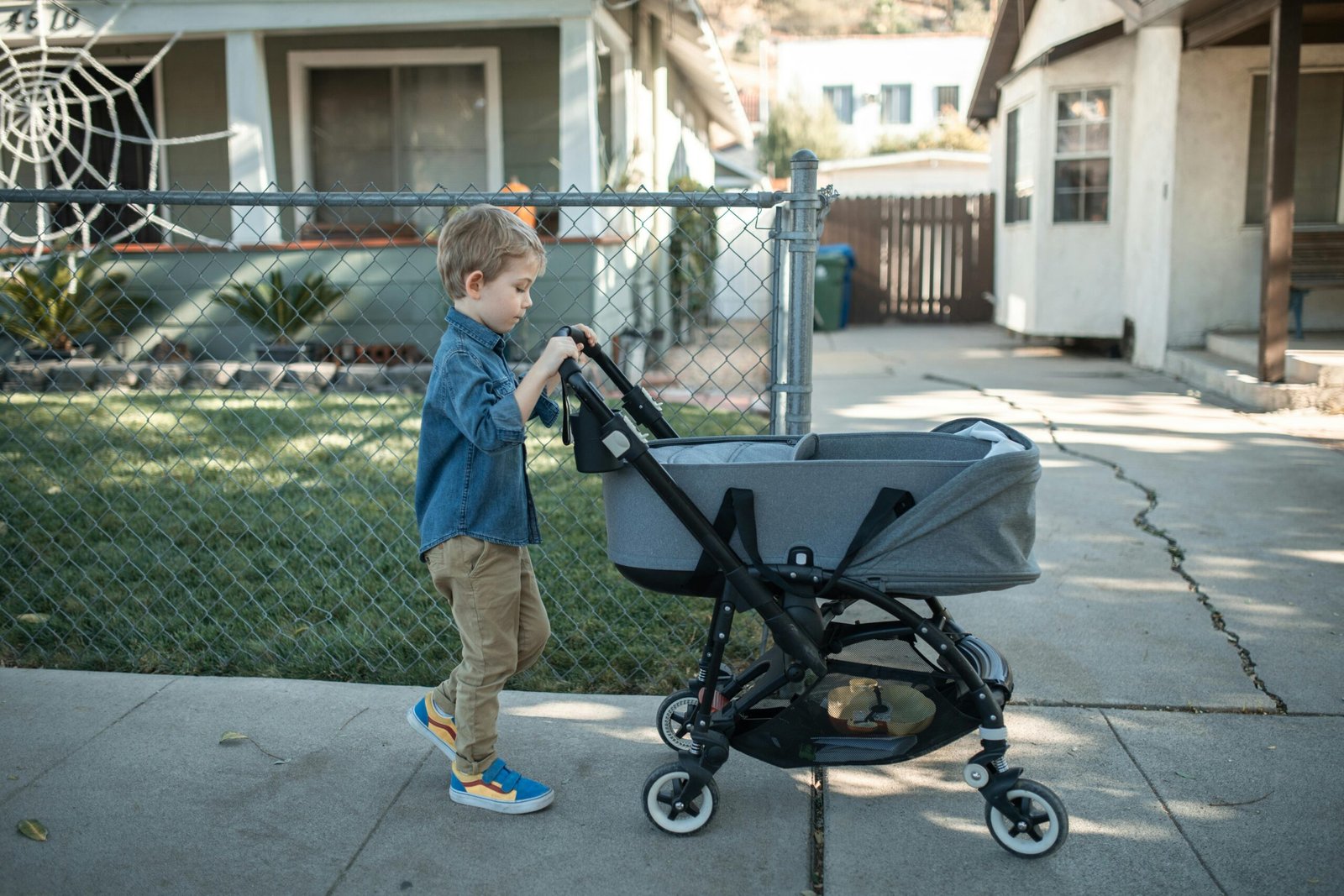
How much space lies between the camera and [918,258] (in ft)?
62.0

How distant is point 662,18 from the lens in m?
13.5

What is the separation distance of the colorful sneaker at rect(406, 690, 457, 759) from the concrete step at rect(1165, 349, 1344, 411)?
737 cm

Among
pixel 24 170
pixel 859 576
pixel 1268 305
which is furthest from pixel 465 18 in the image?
pixel 859 576

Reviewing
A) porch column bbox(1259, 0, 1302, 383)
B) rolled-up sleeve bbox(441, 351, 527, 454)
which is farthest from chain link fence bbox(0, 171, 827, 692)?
porch column bbox(1259, 0, 1302, 383)

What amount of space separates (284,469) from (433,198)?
3.40 meters

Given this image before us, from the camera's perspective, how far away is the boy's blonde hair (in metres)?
2.71

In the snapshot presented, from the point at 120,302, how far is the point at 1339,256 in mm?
11117

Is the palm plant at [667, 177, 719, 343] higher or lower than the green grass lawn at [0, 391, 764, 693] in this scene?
higher

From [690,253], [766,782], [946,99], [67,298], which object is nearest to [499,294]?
[766,782]

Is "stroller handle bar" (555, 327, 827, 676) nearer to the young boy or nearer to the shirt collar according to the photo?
the young boy

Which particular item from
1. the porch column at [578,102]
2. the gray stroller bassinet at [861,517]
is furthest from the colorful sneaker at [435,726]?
the porch column at [578,102]

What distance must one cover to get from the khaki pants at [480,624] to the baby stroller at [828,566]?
299mm

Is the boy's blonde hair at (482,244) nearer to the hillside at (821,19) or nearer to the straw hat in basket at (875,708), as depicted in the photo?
the straw hat in basket at (875,708)

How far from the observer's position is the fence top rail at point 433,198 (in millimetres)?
3326
